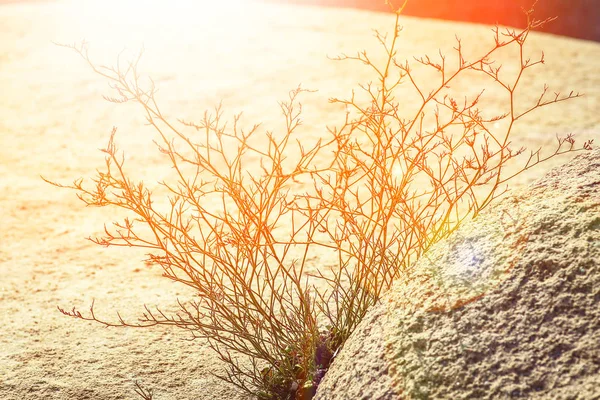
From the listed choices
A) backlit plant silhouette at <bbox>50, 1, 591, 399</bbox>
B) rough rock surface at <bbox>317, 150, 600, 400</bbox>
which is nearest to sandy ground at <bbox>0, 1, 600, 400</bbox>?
backlit plant silhouette at <bbox>50, 1, 591, 399</bbox>

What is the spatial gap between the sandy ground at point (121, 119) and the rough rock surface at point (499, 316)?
2.67 feet

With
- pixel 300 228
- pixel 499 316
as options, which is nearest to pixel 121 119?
pixel 300 228

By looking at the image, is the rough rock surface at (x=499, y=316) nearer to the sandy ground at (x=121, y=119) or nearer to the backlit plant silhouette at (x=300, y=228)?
the backlit plant silhouette at (x=300, y=228)

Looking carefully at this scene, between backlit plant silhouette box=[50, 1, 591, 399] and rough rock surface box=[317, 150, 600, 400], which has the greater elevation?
backlit plant silhouette box=[50, 1, 591, 399]

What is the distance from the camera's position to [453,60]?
794cm

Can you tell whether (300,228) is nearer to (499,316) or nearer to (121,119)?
(499,316)

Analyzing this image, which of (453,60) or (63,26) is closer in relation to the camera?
(453,60)

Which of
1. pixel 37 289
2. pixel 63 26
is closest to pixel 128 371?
pixel 37 289

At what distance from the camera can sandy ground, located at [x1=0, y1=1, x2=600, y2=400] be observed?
2.72 meters

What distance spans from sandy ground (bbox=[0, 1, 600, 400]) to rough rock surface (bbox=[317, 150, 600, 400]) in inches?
32.1

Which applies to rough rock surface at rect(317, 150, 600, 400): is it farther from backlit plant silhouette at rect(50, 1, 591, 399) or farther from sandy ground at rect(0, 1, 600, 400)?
sandy ground at rect(0, 1, 600, 400)

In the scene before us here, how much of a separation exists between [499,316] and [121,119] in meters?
5.26

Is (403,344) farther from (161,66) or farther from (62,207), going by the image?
(161,66)

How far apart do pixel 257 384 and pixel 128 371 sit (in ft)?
1.54
